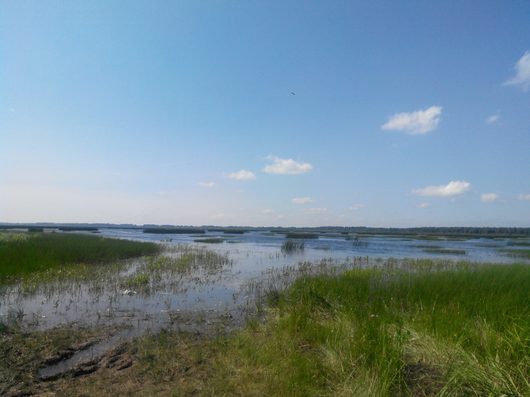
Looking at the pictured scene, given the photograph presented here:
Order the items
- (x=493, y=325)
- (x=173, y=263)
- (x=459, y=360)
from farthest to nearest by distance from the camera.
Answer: (x=173, y=263) → (x=493, y=325) → (x=459, y=360)

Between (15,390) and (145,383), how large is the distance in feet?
5.80

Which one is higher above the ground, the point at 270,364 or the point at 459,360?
the point at 459,360

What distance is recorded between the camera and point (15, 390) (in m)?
4.95

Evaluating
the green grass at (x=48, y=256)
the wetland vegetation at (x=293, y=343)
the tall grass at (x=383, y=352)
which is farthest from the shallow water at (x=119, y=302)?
the green grass at (x=48, y=256)

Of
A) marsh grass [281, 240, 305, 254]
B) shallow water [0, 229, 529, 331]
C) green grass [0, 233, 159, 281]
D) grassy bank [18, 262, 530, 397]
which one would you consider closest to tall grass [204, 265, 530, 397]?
grassy bank [18, 262, 530, 397]

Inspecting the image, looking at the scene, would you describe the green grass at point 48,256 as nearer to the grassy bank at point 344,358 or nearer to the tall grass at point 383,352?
the grassy bank at point 344,358

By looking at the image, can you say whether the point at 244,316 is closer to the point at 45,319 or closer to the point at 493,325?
the point at 45,319

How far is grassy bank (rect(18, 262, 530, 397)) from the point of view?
4355mm

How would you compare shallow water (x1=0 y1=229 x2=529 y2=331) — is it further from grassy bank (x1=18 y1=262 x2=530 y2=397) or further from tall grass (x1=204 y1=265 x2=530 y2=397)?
tall grass (x1=204 y1=265 x2=530 y2=397)

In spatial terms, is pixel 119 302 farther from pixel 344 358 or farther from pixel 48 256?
pixel 48 256

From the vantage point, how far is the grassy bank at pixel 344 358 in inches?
171

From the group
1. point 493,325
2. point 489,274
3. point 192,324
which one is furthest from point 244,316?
point 489,274

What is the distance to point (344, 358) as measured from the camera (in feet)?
17.0

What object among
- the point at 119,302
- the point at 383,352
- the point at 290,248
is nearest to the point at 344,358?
the point at 383,352
